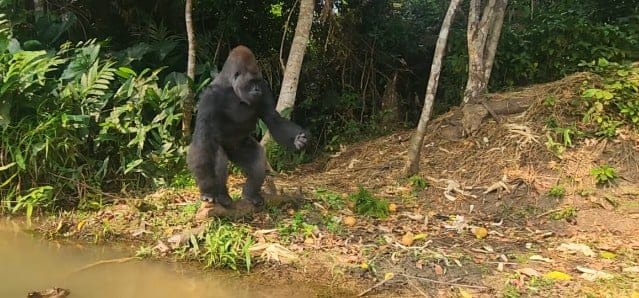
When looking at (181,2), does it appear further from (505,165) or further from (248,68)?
(505,165)

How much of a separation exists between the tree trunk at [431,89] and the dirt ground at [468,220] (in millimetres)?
225

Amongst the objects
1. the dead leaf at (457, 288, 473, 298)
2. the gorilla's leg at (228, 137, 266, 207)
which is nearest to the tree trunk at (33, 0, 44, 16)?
the gorilla's leg at (228, 137, 266, 207)

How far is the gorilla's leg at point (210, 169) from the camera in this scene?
5453 millimetres

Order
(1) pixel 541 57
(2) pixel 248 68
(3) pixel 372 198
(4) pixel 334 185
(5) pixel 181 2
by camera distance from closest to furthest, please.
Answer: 1. (2) pixel 248 68
2. (3) pixel 372 198
3. (4) pixel 334 185
4. (1) pixel 541 57
5. (5) pixel 181 2

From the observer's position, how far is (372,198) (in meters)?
6.24

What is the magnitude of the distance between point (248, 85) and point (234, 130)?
0.53m

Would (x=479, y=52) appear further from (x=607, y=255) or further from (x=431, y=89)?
(x=607, y=255)

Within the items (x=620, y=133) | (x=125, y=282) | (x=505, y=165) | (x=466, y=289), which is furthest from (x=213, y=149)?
(x=620, y=133)

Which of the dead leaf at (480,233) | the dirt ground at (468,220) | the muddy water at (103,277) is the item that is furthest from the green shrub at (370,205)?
the muddy water at (103,277)

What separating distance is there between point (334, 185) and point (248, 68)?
2.30m

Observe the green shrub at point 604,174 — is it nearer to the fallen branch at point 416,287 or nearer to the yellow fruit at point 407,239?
the yellow fruit at point 407,239

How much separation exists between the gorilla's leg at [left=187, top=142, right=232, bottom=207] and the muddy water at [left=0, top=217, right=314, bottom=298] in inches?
31.5

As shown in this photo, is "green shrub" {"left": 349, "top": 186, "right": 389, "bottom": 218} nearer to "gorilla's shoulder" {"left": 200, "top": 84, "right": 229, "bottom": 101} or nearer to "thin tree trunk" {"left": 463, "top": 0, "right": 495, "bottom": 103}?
"gorilla's shoulder" {"left": 200, "top": 84, "right": 229, "bottom": 101}

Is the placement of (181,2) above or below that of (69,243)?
above
